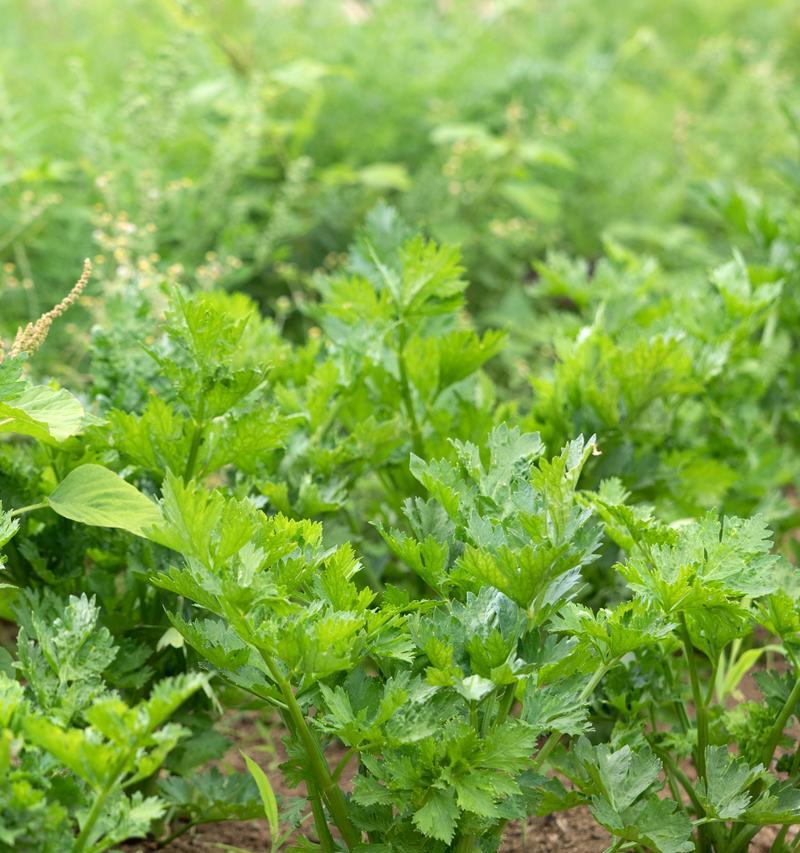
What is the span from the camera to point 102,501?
1.37 meters

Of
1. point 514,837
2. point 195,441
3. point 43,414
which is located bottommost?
point 514,837

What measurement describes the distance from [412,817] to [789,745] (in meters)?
0.64

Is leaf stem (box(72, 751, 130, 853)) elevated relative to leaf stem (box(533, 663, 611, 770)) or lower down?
elevated

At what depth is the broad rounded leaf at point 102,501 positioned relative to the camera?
1.34 meters

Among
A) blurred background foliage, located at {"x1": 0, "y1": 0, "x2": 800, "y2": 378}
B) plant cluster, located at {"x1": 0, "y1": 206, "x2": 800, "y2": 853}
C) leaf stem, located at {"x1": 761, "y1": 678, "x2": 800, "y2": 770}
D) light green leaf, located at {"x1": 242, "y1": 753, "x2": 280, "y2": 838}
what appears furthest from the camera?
blurred background foliage, located at {"x1": 0, "y1": 0, "x2": 800, "y2": 378}

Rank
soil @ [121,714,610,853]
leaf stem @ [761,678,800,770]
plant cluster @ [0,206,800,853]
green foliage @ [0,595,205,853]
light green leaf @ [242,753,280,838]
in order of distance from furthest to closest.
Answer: soil @ [121,714,610,853], leaf stem @ [761,678,800,770], light green leaf @ [242,753,280,838], plant cluster @ [0,206,800,853], green foliage @ [0,595,205,853]

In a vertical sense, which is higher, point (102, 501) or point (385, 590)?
point (102, 501)

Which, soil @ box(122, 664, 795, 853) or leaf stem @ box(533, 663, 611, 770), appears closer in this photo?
A: leaf stem @ box(533, 663, 611, 770)

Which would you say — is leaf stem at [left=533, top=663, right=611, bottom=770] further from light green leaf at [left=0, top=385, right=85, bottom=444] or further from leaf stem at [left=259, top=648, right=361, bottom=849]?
light green leaf at [left=0, top=385, right=85, bottom=444]

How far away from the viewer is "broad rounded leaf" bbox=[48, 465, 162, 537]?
1.34m

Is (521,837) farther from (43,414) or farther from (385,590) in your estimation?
→ (43,414)

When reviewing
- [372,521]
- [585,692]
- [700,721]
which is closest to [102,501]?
[372,521]

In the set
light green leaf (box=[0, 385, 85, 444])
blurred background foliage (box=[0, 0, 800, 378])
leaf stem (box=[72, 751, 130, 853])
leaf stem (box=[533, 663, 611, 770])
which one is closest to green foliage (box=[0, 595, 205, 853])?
leaf stem (box=[72, 751, 130, 853])

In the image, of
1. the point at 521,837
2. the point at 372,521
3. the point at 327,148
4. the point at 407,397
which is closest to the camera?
the point at 372,521
